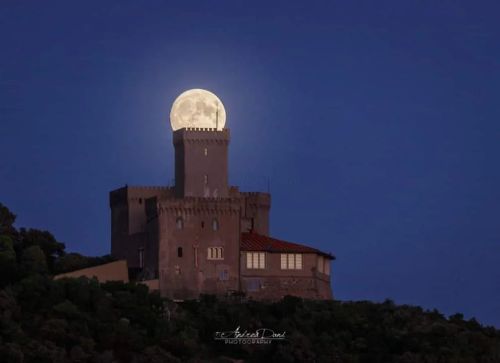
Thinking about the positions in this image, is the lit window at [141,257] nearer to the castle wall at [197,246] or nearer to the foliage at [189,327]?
the castle wall at [197,246]

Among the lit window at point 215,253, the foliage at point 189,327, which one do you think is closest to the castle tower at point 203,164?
the lit window at point 215,253

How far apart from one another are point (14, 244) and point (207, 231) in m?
11.8

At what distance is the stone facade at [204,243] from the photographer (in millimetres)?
133750

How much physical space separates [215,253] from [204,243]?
837mm

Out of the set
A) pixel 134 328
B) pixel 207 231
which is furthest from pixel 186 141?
pixel 134 328

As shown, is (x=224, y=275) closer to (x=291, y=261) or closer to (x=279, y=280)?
(x=279, y=280)

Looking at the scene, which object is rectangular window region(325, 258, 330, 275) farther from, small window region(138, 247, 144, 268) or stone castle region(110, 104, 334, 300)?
small window region(138, 247, 144, 268)

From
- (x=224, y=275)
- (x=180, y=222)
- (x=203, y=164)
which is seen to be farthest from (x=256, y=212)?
(x=224, y=275)

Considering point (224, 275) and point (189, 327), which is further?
point (224, 275)

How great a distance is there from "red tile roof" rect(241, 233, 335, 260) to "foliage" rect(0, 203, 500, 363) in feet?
12.8

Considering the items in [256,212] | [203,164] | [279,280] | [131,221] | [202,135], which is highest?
[202,135]

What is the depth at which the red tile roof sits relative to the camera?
444 feet

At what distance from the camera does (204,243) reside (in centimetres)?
13438

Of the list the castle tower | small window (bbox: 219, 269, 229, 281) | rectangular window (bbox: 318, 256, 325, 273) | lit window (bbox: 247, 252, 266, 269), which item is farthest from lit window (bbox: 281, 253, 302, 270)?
the castle tower
